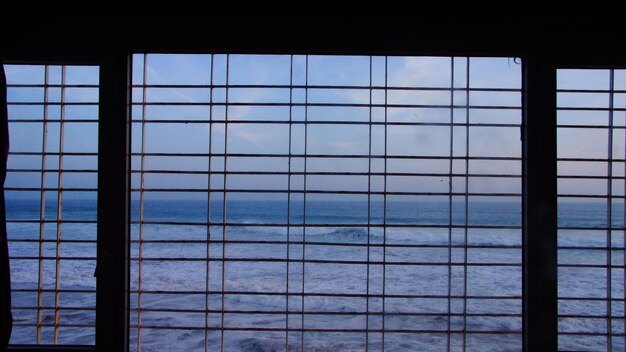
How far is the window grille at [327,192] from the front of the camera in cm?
242

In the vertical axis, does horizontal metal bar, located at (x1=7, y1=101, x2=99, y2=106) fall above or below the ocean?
above

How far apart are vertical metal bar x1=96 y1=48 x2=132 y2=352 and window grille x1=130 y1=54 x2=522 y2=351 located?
0.42 feet

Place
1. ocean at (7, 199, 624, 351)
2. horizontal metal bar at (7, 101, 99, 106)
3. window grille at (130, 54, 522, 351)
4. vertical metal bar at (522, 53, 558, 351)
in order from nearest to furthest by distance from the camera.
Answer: vertical metal bar at (522, 53, 558, 351), horizontal metal bar at (7, 101, 99, 106), window grille at (130, 54, 522, 351), ocean at (7, 199, 624, 351)

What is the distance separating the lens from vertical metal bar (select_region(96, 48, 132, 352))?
81.7 inches

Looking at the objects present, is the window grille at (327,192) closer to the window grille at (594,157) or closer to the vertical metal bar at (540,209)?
the vertical metal bar at (540,209)

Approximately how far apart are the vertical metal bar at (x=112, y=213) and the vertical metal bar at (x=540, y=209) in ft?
6.50

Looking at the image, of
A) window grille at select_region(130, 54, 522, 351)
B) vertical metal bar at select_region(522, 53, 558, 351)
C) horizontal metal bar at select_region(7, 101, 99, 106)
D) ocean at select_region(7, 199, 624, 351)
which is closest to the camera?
vertical metal bar at select_region(522, 53, 558, 351)

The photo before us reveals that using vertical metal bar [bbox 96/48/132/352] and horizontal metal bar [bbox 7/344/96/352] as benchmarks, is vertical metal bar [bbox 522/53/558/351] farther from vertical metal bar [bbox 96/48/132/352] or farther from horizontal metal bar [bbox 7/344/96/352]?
horizontal metal bar [bbox 7/344/96/352]

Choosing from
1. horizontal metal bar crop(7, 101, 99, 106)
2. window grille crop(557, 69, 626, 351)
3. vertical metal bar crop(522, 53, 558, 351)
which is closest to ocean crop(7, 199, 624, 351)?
vertical metal bar crop(522, 53, 558, 351)

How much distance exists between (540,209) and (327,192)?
3.66ft

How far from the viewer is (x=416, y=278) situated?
31.4 feet

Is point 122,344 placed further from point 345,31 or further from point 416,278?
point 416,278

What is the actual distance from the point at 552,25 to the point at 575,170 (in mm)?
836

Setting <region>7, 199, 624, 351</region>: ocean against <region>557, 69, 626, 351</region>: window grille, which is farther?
<region>7, 199, 624, 351</region>: ocean
